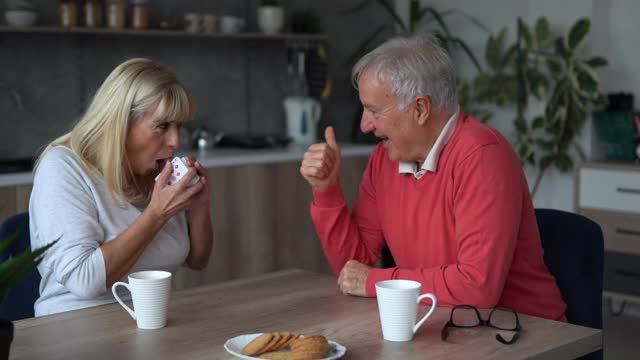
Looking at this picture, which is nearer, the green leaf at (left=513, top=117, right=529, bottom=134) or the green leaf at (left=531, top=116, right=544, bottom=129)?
the green leaf at (left=531, top=116, right=544, bottom=129)

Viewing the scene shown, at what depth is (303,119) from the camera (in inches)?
180

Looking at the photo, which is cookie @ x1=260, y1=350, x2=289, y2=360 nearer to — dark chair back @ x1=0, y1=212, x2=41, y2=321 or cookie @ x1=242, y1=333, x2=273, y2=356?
cookie @ x1=242, y1=333, x2=273, y2=356

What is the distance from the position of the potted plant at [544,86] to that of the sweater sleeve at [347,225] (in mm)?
2377

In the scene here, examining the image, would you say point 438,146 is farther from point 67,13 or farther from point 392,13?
point 392,13

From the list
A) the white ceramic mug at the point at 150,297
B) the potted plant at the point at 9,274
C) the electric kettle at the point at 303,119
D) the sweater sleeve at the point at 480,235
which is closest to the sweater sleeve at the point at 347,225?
the sweater sleeve at the point at 480,235

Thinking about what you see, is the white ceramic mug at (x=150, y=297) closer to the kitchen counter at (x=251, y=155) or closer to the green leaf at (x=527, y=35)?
the kitchen counter at (x=251, y=155)

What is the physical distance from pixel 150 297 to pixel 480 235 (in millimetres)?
668

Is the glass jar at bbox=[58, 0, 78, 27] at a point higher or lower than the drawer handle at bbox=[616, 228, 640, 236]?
higher

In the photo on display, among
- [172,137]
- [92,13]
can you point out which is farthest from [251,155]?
[172,137]

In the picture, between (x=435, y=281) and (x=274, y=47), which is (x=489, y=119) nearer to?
(x=274, y=47)

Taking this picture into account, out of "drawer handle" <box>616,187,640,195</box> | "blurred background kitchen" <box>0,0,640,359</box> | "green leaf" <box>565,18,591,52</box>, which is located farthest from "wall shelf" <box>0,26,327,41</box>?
"drawer handle" <box>616,187,640,195</box>

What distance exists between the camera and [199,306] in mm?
1813

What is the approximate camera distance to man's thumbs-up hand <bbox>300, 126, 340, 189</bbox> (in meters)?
2.06

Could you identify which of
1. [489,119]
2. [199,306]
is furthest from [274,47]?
[199,306]
